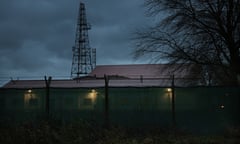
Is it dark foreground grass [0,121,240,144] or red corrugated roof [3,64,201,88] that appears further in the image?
red corrugated roof [3,64,201,88]

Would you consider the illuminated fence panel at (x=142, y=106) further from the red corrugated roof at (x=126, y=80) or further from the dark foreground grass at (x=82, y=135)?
the red corrugated roof at (x=126, y=80)

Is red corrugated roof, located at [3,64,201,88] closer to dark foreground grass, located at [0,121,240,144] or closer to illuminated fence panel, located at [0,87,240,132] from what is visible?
illuminated fence panel, located at [0,87,240,132]

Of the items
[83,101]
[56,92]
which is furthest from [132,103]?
[56,92]

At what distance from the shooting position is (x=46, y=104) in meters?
15.7

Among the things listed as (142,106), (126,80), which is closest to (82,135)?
(142,106)

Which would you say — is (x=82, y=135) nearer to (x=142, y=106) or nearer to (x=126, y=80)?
(x=142, y=106)

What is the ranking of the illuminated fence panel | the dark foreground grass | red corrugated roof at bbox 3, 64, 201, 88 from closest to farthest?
the dark foreground grass < the illuminated fence panel < red corrugated roof at bbox 3, 64, 201, 88

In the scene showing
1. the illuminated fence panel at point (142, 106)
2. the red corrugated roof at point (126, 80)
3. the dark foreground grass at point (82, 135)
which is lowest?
the dark foreground grass at point (82, 135)

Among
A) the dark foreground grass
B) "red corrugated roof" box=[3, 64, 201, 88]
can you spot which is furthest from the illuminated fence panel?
"red corrugated roof" box=[3, 64, 201, 88]

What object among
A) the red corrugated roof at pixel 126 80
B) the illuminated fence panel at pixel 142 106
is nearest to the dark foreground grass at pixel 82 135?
the illuminated fence panel at pixel 142 106

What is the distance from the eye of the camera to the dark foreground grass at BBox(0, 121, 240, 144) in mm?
Result: 10702

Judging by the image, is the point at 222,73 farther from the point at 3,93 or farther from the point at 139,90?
the point at 3,93

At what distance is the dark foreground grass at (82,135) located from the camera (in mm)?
10702

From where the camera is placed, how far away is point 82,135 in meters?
11.8
